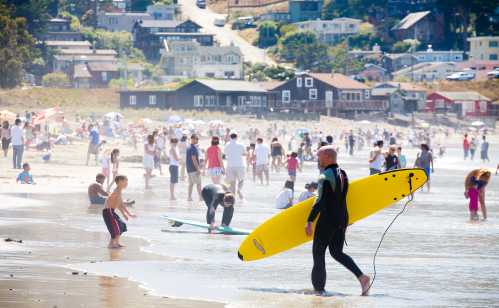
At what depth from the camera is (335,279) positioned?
1209cm

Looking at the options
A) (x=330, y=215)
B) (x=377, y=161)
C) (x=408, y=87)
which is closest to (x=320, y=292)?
(x=330, y=215)

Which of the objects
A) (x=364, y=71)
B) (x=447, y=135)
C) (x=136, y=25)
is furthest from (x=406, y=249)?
(x=136, y=25)

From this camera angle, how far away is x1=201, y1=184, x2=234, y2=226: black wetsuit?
16.5 metres

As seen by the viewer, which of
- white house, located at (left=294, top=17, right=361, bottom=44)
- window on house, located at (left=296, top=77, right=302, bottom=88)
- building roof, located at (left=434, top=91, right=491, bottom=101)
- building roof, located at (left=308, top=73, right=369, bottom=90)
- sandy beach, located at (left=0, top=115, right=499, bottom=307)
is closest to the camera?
sandy beach, located at (left=0, top=115, right=499, bottom=307)

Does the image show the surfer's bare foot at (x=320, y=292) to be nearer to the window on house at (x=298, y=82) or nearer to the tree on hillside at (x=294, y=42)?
the window on house at (x=298, y=82)

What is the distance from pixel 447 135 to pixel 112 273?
285 ft

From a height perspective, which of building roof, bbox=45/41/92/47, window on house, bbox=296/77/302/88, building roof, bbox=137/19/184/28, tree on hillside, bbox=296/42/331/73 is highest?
building roof, bbox=137/19/184/28

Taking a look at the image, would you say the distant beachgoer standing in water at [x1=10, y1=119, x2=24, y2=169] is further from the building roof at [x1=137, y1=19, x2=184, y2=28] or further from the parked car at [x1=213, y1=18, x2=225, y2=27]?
the parked car at [x1=213, y1=18, x2=225, y2=27]

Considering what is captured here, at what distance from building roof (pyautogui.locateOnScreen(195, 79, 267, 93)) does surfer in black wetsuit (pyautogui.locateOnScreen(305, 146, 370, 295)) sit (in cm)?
8915

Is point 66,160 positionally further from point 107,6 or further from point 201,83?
point 107,6

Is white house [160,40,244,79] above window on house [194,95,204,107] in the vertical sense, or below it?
above

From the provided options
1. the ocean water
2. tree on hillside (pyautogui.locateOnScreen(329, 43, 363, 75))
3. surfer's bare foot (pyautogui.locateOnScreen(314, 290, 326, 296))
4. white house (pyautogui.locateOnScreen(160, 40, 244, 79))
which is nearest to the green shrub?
white house (pyautogui.locateOnScreen(160, 40, 244, 79))

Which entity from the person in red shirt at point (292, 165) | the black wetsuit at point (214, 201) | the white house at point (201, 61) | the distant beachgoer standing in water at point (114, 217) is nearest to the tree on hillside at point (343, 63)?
the white house at point (201, 61)

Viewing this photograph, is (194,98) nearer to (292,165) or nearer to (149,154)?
(292,165)
